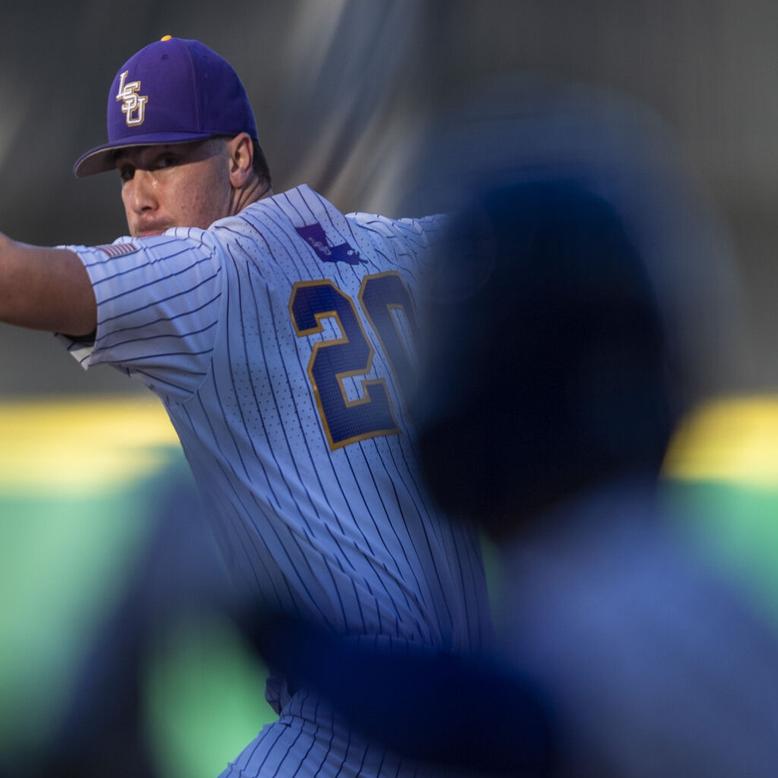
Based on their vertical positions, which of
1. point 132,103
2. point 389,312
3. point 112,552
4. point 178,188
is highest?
point 132,103

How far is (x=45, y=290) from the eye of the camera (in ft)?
3.06

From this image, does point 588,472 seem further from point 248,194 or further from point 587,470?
point 248,194

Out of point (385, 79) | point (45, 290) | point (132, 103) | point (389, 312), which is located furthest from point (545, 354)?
point (385, 79)

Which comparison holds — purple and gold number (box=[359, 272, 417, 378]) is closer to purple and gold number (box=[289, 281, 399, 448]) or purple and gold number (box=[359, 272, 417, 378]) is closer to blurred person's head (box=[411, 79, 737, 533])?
purple and gold number (box=[289, 281, 399, 448])

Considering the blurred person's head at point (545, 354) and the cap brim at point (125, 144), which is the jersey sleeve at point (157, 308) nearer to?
the cap brim at point (125, 144)

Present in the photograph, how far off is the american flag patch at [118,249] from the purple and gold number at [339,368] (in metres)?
0.19

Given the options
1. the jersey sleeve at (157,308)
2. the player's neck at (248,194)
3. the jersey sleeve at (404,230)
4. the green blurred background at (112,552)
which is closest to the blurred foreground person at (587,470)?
the jersey sleeve at (157,308)

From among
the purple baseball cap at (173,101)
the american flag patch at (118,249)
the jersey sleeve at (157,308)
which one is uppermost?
the purple baseball cap at (173,101)

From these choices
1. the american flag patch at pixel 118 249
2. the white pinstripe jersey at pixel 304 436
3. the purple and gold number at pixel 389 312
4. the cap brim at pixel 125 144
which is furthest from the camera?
the cap brim at pixel 125 144

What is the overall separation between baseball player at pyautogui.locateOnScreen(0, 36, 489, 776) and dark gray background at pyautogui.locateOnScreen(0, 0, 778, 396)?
2.50 ft

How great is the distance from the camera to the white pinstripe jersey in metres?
1.12

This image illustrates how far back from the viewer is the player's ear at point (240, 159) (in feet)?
4.66

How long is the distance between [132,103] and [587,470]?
0.91 meters

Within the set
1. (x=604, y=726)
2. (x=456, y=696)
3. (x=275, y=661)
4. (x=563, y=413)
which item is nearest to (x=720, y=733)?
(x=604, y=726)
